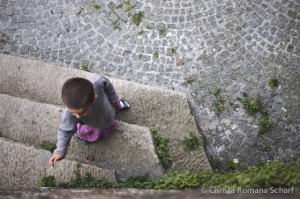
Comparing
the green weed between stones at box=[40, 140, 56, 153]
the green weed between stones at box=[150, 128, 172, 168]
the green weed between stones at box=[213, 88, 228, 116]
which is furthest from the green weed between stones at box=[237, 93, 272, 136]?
the green weed between stones at box=[40, 140, 56, 153]

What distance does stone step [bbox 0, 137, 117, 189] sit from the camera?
15.7ft

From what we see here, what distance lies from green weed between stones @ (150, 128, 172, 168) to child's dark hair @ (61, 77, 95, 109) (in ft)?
5.83

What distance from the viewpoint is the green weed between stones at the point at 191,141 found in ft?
18.1

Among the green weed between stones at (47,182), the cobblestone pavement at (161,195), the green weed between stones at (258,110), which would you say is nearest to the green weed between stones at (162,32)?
the green weed between stones at (258,110)

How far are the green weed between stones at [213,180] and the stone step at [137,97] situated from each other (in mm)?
628

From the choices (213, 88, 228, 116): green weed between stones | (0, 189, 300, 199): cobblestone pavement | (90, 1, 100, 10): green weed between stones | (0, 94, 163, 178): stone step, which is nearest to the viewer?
(0, 189, 300, 199): cobblestone pavement

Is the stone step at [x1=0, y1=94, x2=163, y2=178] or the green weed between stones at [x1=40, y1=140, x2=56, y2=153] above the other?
the stone step at [x1=0, y1=94, x2=163, y2=178]

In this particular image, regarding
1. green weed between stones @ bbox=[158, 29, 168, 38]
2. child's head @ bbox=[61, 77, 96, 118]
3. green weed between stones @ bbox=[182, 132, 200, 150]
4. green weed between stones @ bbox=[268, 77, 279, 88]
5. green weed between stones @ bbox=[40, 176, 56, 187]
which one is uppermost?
child's head @ bbox=[61, 77, 96, 118]

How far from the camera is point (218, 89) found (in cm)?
595

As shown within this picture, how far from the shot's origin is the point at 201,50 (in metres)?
6.11

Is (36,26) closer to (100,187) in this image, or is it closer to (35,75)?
(35,75)

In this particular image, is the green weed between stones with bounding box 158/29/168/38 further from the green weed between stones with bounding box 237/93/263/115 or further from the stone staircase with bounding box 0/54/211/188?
the green weed between stones with bounding box 237/93/263/115

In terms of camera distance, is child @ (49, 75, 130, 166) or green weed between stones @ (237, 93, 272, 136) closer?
child @ (49, 75, 130, 166)

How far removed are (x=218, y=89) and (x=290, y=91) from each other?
111cm
